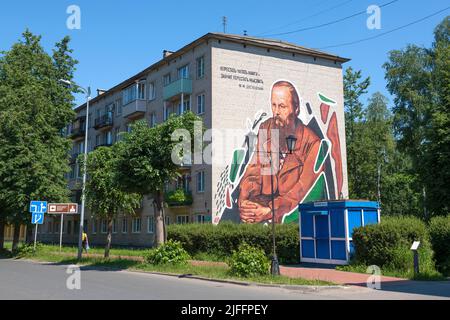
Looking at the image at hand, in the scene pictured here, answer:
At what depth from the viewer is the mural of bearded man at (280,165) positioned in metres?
36.2

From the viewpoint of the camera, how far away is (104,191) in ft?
75.4

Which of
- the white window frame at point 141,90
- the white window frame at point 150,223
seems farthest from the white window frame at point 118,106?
the white window frame at point 150,223

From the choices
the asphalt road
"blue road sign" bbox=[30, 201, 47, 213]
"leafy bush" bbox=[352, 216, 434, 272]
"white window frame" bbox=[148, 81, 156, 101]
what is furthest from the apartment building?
the asphalt road

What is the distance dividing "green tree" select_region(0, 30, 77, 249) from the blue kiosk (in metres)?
17.4

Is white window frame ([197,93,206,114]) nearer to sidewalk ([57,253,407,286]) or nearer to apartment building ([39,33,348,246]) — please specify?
apartment building ([39,33,348,246])

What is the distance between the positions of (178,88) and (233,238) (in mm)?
18303

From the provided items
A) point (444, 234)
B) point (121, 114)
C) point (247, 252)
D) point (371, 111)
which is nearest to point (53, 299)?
point (247, 252)

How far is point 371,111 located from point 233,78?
24.1 metres

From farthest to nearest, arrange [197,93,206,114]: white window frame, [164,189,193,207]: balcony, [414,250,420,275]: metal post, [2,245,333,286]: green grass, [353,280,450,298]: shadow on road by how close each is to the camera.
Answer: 1. [197,93,206,114]: white window frame
2. [164,189,193,207]: balcony
3. [414,250,420,275]: metal post
4. [2,245,333,286]: green grass
5. [353,280,450,298]: shadow on road

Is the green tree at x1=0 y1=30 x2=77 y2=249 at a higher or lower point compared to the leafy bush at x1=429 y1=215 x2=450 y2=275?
higher

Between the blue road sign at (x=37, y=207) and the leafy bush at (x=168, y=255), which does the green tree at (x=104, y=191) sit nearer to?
the leafy bush at (x=168, y=255)

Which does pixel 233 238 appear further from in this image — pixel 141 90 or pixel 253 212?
pixel 141 90

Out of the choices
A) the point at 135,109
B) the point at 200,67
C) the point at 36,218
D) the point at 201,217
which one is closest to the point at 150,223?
the point at 201,217

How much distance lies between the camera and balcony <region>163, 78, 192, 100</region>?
38.3 m
